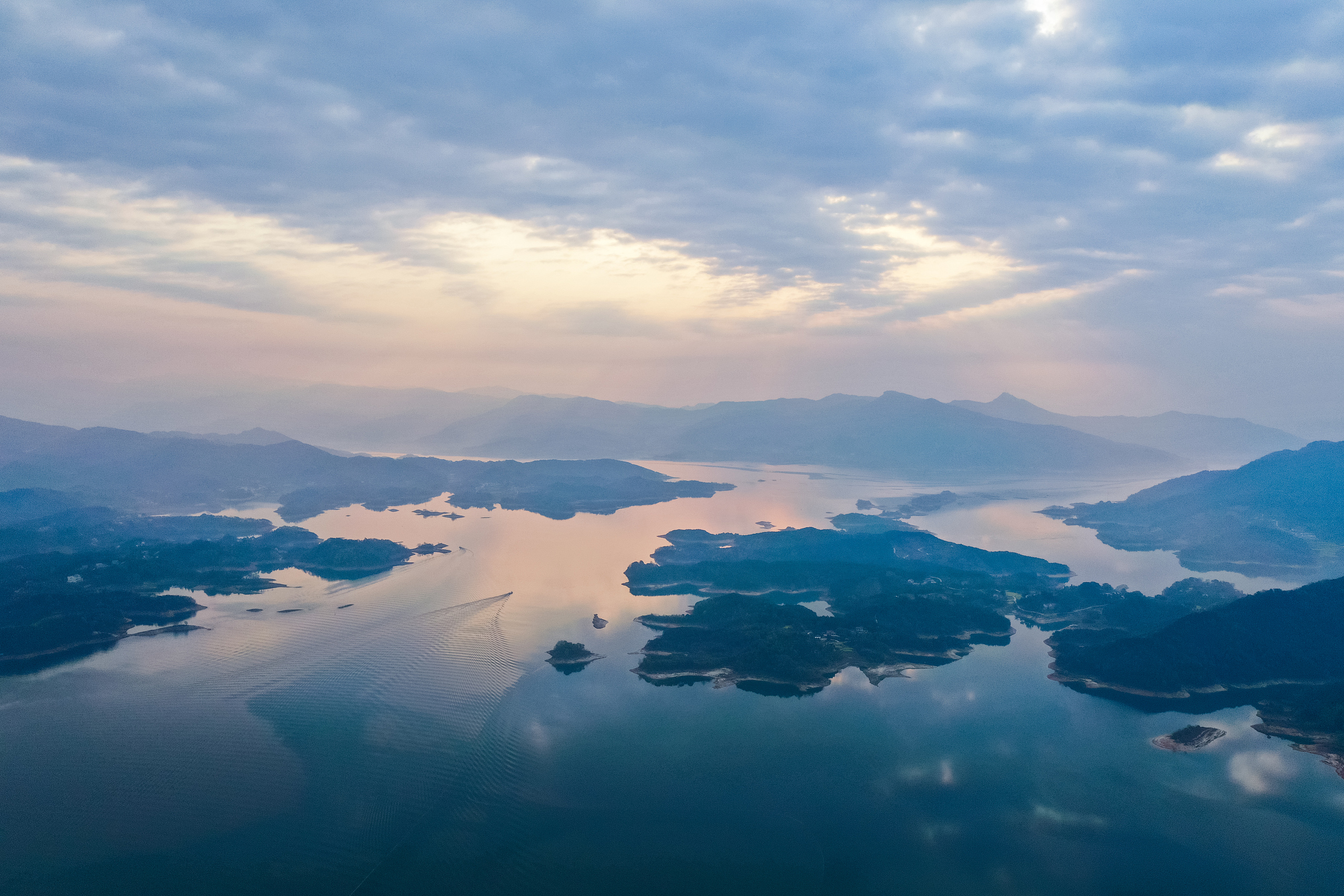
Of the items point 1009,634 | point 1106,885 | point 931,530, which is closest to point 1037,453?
point 931,530


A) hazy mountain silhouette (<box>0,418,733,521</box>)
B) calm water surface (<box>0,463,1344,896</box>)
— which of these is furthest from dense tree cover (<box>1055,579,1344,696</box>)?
hazy mountain silhouette (<box>0,418,733,521</box>)

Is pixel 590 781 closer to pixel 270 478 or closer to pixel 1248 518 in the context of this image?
pixel 1248 518

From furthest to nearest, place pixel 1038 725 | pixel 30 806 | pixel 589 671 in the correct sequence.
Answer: pixel 589 671
pixel 1038 725
pixel 30 806

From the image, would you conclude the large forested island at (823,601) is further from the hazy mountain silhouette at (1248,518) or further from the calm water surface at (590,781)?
the hazy mountain silhouette at (1248,518)

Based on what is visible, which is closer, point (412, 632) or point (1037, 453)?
point (412, 632)

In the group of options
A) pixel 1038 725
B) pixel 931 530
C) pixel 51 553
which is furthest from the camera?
pixel 931 530

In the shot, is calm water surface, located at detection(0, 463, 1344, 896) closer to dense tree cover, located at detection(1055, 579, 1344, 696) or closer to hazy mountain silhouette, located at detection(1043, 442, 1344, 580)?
dense tree cover, located at detection(1055, 579, 1344, 696)

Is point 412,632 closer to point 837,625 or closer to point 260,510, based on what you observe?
point 837,625
